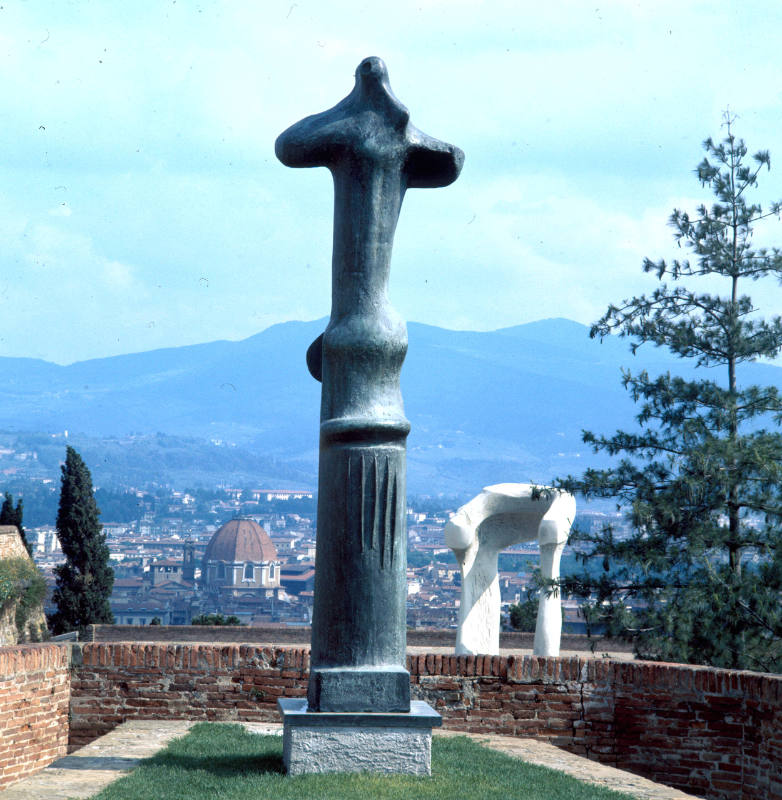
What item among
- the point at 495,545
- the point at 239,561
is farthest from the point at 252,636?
the point at 239,561

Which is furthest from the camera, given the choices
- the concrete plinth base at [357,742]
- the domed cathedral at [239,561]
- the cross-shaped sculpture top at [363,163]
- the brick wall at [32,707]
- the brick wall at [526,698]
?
the domed cathedral at [239,561]

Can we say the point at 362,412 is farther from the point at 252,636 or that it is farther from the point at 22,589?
the point at 22,589

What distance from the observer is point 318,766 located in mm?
6875

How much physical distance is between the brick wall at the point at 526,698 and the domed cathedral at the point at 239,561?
7730 cm

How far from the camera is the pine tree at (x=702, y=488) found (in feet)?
44.0

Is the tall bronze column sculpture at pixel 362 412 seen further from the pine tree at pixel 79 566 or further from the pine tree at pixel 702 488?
the pine tree at pixel 79 566

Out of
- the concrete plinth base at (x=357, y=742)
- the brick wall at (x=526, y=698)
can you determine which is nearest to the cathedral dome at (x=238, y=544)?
→ the brick wall at (x=526, y=698)

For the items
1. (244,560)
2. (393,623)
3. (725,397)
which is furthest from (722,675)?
(244,560)

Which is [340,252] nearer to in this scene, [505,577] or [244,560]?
[505,577]

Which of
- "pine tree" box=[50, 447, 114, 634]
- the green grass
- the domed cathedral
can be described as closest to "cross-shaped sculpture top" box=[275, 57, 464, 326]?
the green grass

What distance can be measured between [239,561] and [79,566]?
5727cm

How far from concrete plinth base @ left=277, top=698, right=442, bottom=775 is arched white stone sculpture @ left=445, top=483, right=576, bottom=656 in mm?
6324

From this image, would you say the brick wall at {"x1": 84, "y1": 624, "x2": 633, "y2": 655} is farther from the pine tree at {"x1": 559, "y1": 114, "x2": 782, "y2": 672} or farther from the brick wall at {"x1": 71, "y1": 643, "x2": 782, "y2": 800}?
the brick wall at {"x1": 71, "y1": 643, "x2": 782, "y2": 800}

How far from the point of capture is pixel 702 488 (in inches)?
560
